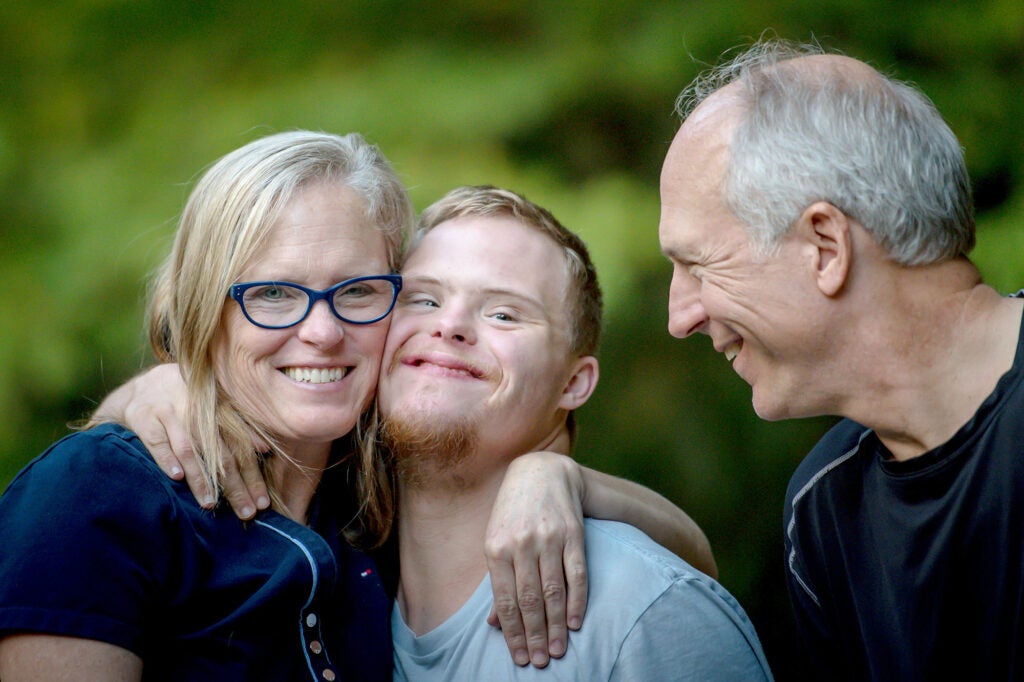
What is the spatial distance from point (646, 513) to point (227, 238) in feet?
3.09

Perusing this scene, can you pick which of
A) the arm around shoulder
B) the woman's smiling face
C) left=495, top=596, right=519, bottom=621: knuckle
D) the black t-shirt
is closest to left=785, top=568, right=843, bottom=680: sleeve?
the black t-shirt

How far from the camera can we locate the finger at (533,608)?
66.4 inches

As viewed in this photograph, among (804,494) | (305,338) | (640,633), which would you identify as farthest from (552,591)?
(305,338)

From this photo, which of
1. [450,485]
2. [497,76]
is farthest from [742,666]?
[497,76]

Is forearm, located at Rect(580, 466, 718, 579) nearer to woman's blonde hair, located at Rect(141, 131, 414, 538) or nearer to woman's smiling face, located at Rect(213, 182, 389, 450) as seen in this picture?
woman's smiling face, located at Rect(213, 182, 389, 450)

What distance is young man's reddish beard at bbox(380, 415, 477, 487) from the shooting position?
192 cm

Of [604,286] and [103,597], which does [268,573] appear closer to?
[103,597]

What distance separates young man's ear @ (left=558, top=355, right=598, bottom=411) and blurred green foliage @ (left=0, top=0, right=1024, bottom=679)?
41.6 inches

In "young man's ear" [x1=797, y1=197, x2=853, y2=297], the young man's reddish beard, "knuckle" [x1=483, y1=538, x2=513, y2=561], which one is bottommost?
"knuckle" [x1=483, y1=538, x2=513, y2=561]

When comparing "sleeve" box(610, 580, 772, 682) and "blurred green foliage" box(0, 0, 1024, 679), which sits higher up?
A: "blurred green foliage" box(0, 0, 1024, 679)

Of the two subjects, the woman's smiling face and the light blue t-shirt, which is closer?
the light blue t-shirt

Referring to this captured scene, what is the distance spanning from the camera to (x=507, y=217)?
2.12 metres

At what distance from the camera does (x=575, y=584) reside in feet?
5.62

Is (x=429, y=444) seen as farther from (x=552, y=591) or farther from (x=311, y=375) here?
(x=552, y=591)
